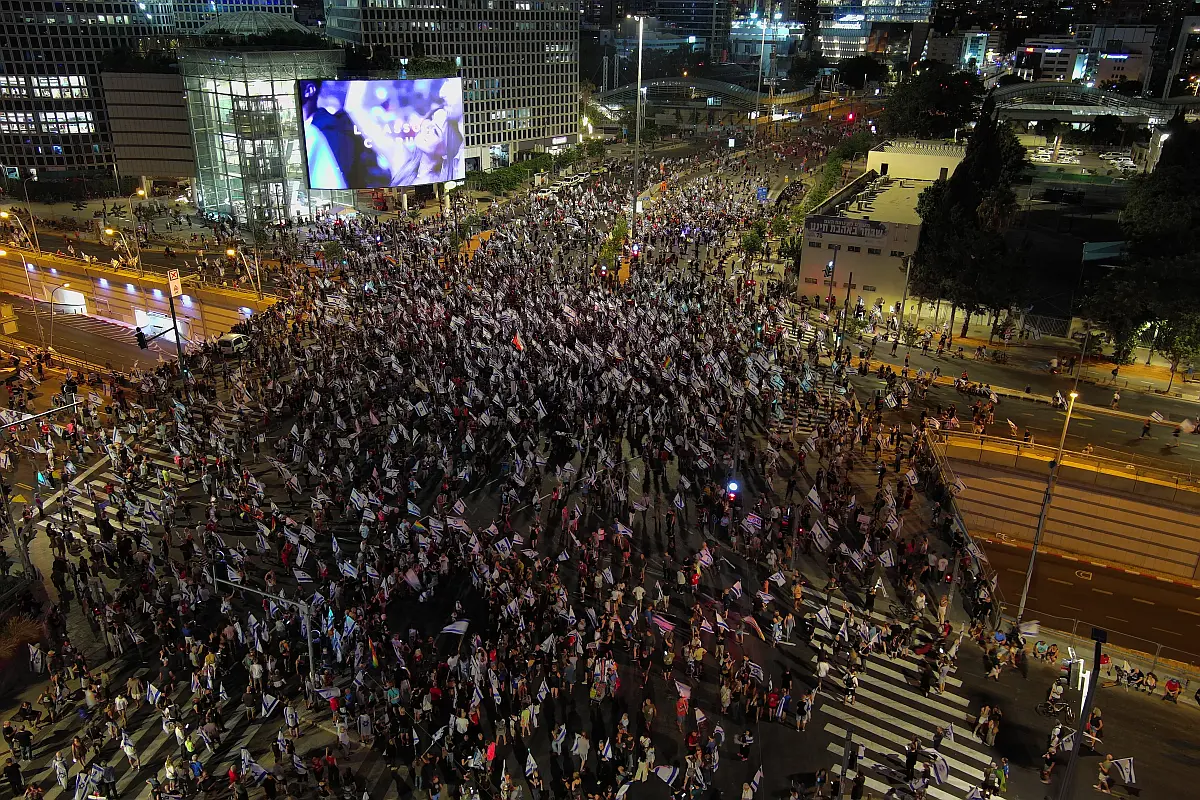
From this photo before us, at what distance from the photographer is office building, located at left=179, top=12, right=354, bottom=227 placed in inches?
3125

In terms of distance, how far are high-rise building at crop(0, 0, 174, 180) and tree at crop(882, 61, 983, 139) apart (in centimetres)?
8678

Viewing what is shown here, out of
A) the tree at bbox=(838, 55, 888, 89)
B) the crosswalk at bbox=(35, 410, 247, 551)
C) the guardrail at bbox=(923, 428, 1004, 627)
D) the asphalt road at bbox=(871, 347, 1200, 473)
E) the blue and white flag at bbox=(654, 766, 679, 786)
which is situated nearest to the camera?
the blue and white flag at bbox=(654, 766, 679, 786)

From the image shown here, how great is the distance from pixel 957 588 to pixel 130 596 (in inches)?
1073

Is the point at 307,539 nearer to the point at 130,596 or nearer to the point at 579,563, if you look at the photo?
the point at 130,596

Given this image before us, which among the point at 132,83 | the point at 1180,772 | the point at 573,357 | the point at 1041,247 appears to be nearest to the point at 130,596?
the point at 573,357

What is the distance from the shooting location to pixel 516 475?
108 ft

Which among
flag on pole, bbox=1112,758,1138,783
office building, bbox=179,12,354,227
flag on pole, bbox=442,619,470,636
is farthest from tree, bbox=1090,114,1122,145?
flag on pole, bbox=442,619,470,636

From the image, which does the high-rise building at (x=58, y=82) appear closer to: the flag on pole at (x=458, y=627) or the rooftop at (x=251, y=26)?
the rooftop at (x=251, y=26)

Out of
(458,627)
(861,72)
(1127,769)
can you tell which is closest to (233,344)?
(458,627)

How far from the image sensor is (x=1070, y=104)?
12388cm

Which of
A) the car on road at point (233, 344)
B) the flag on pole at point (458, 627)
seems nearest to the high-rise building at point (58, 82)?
the car on road at point (233, 344)

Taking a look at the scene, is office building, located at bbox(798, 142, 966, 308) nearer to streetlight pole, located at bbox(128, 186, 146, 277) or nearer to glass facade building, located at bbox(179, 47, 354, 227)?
streetlight pole, located at bbox(128, 186, 146, 277)

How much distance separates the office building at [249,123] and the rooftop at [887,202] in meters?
49.3

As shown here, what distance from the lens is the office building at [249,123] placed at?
7938cm
